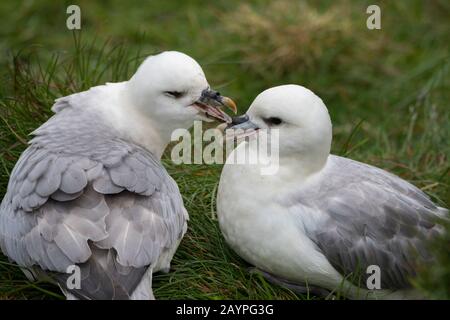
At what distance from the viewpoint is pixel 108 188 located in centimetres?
389

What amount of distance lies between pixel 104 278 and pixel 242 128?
3.50 ft

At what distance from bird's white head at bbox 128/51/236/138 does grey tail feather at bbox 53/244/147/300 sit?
88cm

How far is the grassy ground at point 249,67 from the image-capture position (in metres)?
4.86

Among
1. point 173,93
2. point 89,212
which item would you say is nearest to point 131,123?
point 173,93

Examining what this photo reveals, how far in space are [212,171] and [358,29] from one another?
2.82m

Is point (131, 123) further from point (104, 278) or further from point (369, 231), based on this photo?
point (369, 231)

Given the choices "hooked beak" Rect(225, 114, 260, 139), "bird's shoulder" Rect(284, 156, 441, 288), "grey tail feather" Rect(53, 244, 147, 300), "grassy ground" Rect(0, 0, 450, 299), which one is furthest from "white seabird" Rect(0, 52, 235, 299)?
"bird's shoulder" Rect(284, 156, 441, 288)

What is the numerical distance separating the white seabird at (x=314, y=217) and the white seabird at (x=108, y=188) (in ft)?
1.14

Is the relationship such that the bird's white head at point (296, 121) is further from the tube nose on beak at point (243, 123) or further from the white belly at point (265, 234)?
the white belly at point (265, 234)

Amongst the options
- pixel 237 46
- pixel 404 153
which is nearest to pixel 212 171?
pixel 404 153

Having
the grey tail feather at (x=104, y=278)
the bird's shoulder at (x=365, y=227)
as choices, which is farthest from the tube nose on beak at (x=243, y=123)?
the grey tail feather at (x=104, y=278)

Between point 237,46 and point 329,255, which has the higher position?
point 237,46
